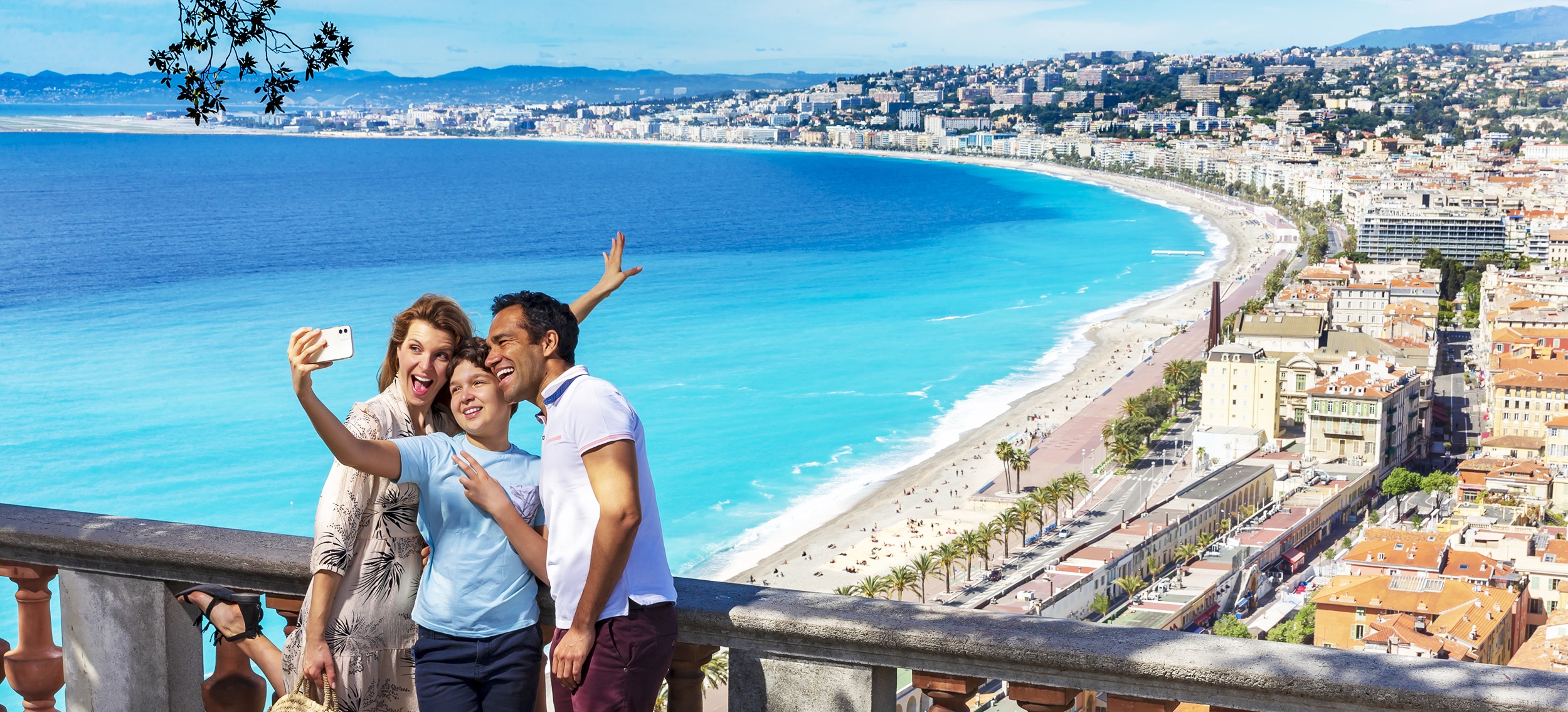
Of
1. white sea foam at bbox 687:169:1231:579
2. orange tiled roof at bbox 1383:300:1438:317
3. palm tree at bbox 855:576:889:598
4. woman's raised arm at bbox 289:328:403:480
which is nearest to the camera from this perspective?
woman's raised arm at bbox 289:328:403:480

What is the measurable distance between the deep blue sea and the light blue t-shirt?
22.7 m

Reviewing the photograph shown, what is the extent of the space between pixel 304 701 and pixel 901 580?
70.8ft

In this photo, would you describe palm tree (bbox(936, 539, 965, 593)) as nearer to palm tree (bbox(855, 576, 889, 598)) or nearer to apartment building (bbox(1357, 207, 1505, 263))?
palm tree (bbox(855, 576, 889, 598))

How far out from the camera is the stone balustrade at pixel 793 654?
6.91 ft

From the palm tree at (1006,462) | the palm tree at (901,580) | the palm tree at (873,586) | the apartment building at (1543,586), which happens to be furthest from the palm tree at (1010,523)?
the apartment building at (1543,586)

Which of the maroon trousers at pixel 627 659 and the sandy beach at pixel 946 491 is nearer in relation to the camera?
the maroon trousers at pixel 627 659

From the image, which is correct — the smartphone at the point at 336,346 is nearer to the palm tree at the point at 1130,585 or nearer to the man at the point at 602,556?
the man at the point at 602,556

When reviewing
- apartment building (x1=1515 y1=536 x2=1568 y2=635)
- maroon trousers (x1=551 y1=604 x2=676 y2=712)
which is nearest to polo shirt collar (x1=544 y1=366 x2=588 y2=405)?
maroon trousers (x1=551 y1=604 x2=676 y2=712)

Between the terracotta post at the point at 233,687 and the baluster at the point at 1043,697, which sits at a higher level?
the baluster at the point at 1043,697

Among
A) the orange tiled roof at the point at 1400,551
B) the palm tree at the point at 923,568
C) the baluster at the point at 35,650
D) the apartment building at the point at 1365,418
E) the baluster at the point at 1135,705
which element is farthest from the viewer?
the apartment building at the point at 1365,418

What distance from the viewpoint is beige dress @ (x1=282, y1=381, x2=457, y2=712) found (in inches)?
101

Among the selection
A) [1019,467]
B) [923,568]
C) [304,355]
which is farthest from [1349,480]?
[304,355]

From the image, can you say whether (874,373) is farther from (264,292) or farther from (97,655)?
(97,655)

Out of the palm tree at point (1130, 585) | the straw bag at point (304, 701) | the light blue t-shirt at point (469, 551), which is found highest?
the light blue t-shirt at point (469, 551)
